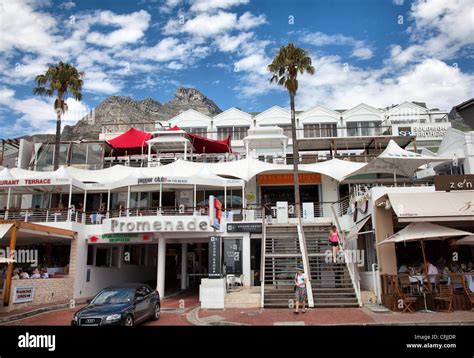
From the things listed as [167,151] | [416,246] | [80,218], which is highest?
[167,151]

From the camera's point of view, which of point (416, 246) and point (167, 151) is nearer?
point (416, 246)

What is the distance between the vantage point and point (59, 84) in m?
29.9

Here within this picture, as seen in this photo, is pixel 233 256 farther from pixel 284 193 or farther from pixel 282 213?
pixel 284 193

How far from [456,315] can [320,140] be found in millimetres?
20250

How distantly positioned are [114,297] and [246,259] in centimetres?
1077

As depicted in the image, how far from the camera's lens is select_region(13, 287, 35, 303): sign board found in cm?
1735

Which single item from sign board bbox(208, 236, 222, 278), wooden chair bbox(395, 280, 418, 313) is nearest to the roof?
sign board bbox(208, 236, 222, 278)

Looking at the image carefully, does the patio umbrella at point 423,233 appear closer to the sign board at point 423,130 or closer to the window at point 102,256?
the window at point 102,256

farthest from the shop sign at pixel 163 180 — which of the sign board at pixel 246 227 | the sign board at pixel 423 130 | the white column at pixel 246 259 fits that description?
the sign board at pixel 423 130

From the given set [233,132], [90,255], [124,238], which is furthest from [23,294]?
[233,132]

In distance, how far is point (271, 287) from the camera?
1816 cm
